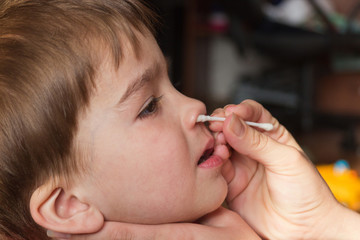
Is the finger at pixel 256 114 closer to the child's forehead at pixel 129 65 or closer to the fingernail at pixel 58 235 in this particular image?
the child's forehead at pixel 129 65

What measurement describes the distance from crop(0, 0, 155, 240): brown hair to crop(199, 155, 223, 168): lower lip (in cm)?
22

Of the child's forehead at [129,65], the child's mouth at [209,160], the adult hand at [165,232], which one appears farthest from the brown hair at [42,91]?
the child's mouth at [209,160]

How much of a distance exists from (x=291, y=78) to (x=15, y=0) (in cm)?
234

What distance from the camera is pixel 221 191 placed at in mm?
780

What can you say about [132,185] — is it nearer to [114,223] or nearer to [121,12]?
[114,223]

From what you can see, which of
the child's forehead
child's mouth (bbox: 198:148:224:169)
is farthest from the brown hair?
child's mouth (bbox: 198:148:224:169)

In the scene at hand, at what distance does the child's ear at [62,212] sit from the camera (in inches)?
27.0

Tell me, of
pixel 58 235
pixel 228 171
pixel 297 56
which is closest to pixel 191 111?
pixel 228 171

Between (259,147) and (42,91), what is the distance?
39 cm

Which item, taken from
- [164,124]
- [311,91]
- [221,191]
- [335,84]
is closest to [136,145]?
[164,124]

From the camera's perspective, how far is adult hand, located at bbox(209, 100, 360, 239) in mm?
792

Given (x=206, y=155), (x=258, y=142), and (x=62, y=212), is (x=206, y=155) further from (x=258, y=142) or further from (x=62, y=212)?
(x=62, y=212)

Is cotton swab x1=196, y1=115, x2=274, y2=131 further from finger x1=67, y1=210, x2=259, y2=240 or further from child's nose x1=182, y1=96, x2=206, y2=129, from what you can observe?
finger x1=67, y1=210, x2=259, y2=240

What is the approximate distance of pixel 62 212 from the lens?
71cm
